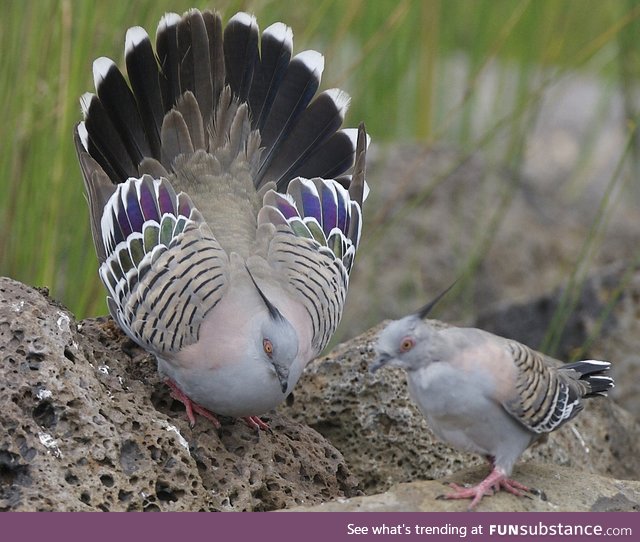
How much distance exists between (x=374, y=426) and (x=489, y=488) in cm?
78

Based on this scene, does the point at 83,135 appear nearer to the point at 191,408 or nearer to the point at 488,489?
the point at 191,408

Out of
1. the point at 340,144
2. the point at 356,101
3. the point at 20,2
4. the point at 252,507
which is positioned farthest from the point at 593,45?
the point at 252,507

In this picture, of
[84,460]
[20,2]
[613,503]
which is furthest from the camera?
[20,2]

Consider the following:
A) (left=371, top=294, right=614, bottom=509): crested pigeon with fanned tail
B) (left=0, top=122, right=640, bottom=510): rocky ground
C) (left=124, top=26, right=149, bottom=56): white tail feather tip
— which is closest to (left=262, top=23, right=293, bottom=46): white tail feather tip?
(left=124, top=26, right=149, bottom=56): white tail feather tip

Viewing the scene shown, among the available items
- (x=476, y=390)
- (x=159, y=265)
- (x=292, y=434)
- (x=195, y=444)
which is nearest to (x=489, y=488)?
(x=476, y=390)

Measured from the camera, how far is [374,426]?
12.9ft

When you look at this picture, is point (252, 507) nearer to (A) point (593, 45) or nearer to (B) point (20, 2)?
(B) point (20, 2)

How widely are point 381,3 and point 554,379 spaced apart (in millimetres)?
3838

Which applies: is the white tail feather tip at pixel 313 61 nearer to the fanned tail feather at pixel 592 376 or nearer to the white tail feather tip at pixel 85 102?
the white tail feather tip at pixel 85 102

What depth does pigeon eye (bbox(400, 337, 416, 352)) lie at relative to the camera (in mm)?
3150

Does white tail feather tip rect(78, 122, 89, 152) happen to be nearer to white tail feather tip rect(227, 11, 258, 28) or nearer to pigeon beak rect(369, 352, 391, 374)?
white tail feather tip rect(227, 11, 258, 28)

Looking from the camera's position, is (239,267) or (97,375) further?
(239,267)

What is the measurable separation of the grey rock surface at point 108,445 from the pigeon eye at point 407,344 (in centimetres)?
63

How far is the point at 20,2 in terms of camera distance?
181 inches
